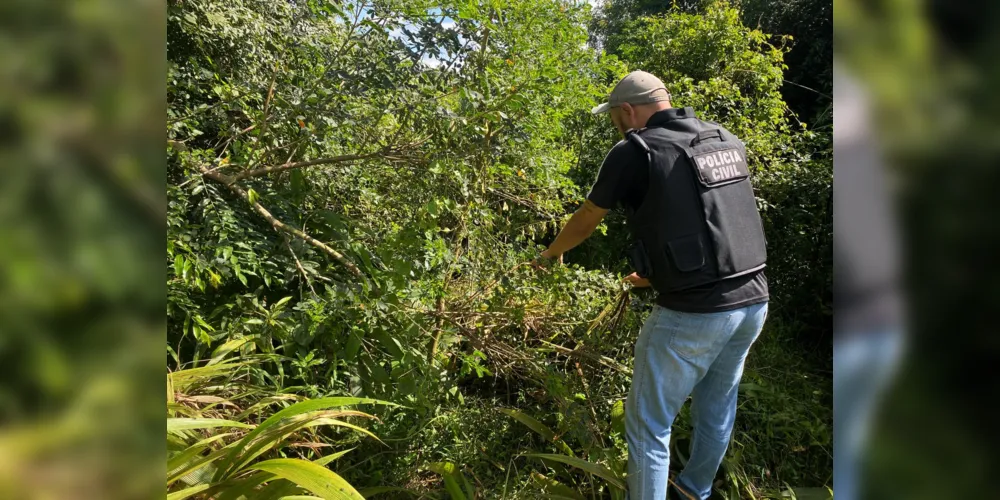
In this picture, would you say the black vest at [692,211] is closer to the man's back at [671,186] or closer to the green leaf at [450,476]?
the man's back at [671,186]

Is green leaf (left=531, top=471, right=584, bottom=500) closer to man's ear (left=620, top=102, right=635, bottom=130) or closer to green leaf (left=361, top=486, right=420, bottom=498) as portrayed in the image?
green leaf (left=361, top=486, right=420, bottom=498)

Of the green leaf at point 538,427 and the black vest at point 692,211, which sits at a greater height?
the black vest at point 692,211

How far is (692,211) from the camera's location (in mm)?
2068

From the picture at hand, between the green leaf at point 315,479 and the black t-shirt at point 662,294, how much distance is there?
1279 mm

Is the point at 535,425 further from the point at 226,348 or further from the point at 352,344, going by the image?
Answer: the point at 226,348

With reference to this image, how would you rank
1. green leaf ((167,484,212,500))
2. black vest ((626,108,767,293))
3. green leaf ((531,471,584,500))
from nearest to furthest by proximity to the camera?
green leaf ((167,484,212,500)) < black vest ((626,108,767,293)) < green leaf ((531,471,584,500))

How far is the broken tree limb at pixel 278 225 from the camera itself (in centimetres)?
261
